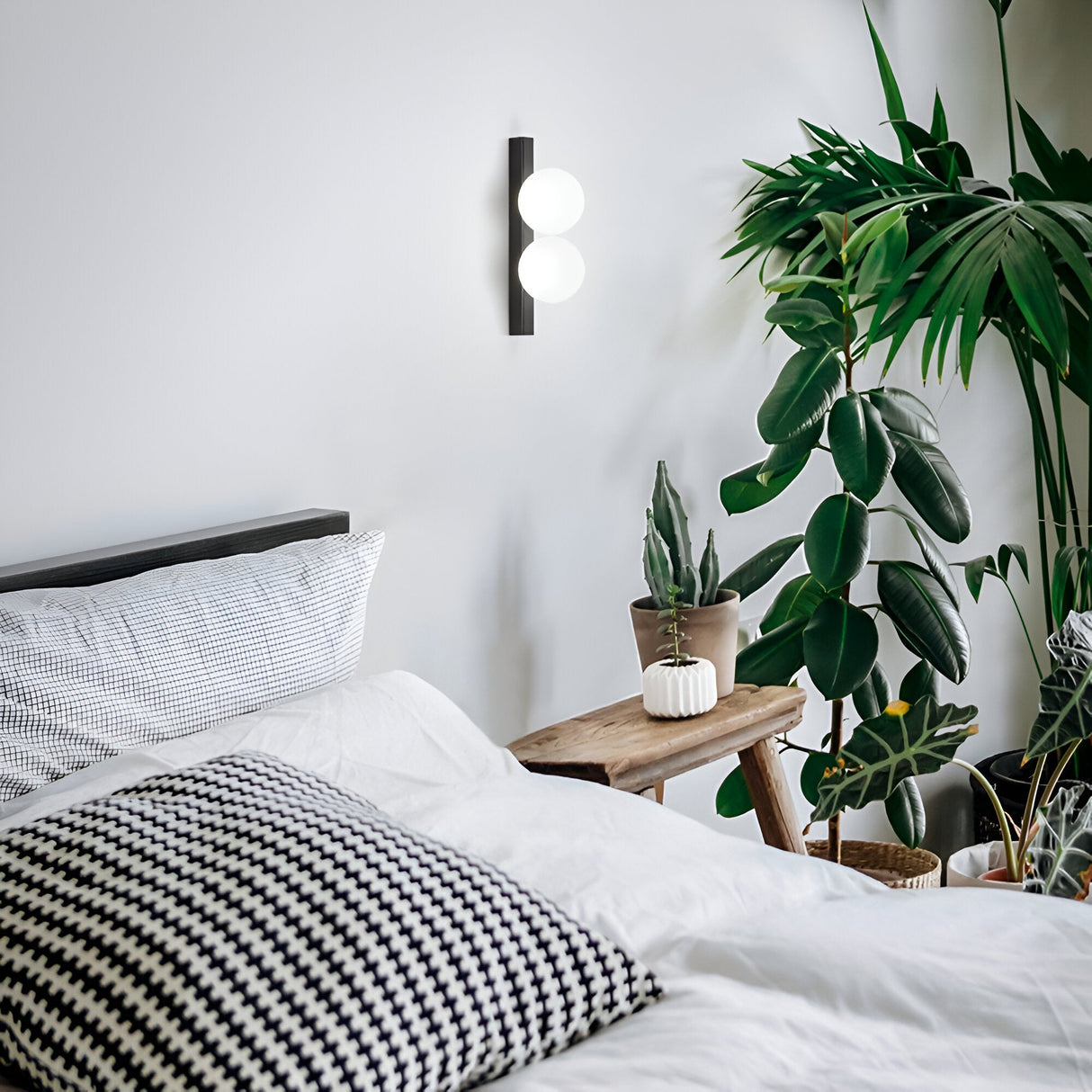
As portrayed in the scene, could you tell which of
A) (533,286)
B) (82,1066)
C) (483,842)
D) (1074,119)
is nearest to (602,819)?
(483,842)

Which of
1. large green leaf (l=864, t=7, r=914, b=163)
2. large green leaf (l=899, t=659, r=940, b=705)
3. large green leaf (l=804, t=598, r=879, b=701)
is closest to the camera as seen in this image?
large green leaf (l=804, t=598, r=879, b=701)

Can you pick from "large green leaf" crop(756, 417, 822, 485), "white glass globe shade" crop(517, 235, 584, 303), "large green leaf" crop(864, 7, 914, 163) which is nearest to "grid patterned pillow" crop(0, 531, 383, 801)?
"white glass globe shade" crop(517, 235, 584, 303)

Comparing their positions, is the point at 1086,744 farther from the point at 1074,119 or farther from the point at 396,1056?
the point at 396,1056

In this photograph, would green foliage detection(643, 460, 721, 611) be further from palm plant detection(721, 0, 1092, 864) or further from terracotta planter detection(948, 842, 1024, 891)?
terracotta planter detection(948, 842, 1024, 891)

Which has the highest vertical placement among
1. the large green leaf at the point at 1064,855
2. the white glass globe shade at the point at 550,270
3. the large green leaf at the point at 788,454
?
the white glass globe shade at the point at 550,270

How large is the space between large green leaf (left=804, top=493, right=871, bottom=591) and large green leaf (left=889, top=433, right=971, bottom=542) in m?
0.14

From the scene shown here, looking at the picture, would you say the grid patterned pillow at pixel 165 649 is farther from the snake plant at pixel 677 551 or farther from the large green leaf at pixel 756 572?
the large green leaf at pixel 756 572

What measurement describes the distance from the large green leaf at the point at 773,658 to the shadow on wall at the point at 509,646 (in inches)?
16.6

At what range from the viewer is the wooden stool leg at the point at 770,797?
196 cm

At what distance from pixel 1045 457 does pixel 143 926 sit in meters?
2.41

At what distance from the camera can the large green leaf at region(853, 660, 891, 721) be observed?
229 centimetres

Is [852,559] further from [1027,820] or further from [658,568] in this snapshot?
[1027,820]

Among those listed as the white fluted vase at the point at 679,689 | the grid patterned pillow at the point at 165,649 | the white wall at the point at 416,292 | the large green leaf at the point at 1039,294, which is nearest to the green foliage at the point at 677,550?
the white fluted vase at the point at 679,689

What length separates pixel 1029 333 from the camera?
2609mm
